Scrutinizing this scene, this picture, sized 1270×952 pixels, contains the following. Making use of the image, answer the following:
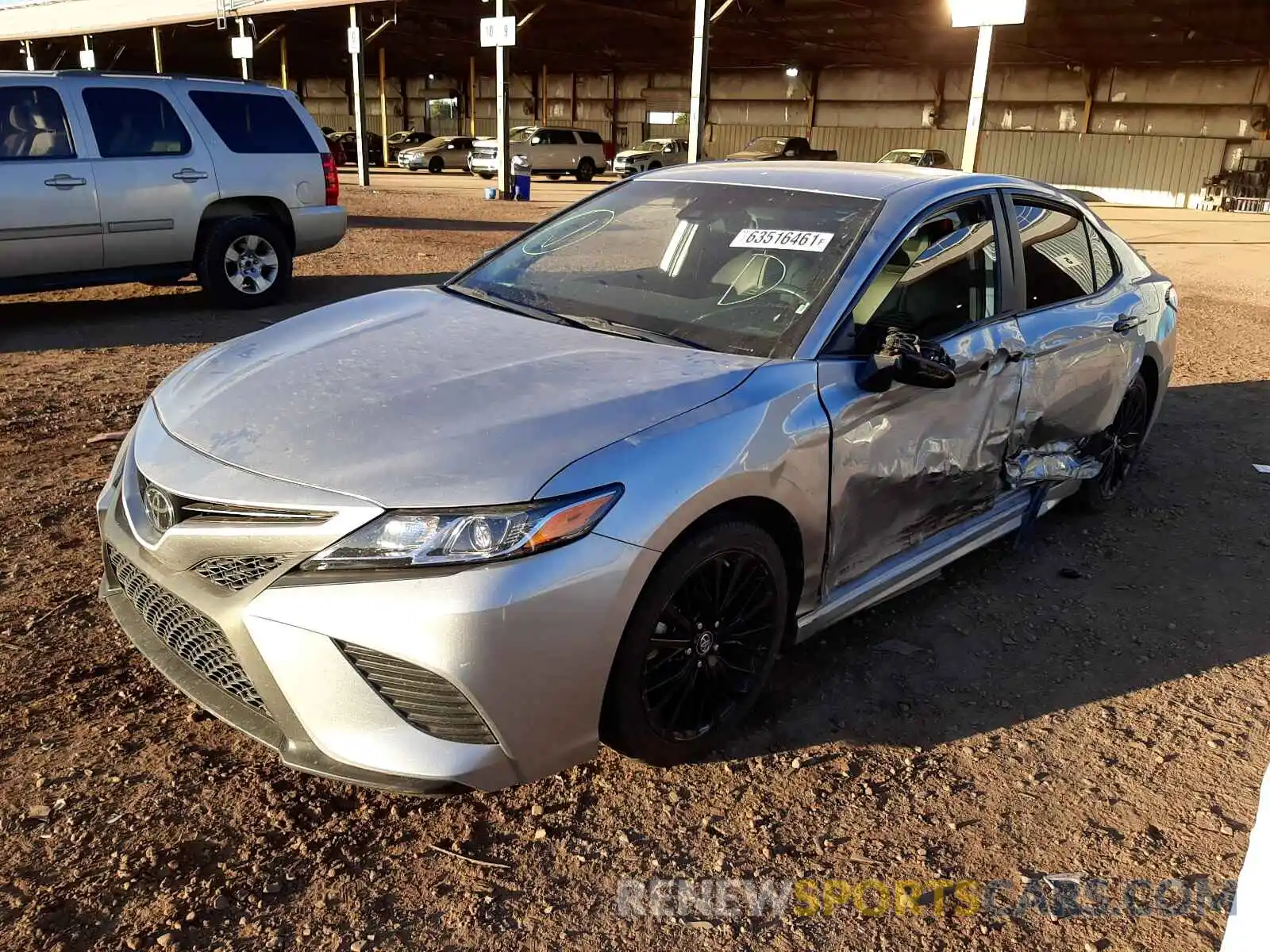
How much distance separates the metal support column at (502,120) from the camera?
22.4 m

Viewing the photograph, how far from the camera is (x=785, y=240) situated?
3443 millimetres

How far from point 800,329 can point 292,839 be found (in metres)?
2.03

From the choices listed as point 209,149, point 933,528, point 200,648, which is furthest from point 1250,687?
point 209,149

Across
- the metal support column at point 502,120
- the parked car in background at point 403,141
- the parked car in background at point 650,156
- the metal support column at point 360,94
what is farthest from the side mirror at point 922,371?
the parked car in background at point 403,141

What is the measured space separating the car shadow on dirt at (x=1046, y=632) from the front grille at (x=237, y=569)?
56.6 inches

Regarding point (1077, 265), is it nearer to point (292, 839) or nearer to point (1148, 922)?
point (1148, 922)

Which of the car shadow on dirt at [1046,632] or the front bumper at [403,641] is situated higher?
the front bumper at [403,641]

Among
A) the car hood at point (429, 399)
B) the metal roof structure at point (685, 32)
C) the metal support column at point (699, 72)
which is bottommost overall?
the car hood at point (429, 399)

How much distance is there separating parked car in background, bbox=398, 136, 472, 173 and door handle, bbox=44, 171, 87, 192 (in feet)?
98.7

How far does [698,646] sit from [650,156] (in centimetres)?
3361

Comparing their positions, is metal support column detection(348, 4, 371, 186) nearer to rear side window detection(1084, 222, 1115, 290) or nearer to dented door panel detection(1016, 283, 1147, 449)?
rear side window detection(1084, 222, 1115, 290)

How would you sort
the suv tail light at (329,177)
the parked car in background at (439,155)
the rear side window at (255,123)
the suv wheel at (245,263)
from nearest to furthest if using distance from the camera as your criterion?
1. the rear side window at (255,123)
2. the suv wheel at (245,263)
3. the suv tail light at (329,177)
4. the parked car in background at (439,155)

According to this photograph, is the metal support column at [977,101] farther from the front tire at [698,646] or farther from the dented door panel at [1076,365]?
the front tire at [698,646]

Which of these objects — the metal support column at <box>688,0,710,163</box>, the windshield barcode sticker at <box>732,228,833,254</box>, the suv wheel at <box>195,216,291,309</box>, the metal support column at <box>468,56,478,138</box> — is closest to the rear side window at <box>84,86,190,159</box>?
the suv wheel at <box>195,216,291,309</box>
